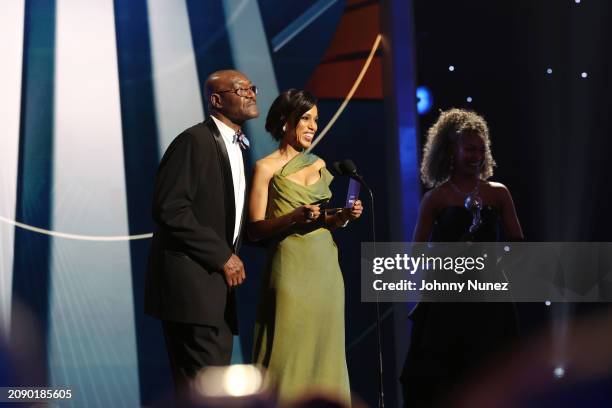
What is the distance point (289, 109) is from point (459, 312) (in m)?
1.39

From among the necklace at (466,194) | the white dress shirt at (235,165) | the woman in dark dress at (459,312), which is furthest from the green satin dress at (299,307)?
the necklace at (466,194)

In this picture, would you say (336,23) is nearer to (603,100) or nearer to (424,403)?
(603,100)

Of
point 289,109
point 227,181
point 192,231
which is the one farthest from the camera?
point 289,109

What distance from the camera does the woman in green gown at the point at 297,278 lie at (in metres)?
3.99

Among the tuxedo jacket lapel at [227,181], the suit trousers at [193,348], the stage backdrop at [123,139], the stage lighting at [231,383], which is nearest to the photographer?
the stage lighting at [231,383]

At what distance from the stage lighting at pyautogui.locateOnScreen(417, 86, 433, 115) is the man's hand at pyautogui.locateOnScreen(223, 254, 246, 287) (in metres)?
1.62

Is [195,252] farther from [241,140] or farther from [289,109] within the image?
[289,109]

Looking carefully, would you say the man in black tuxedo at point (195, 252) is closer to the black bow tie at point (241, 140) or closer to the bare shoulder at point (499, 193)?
the black bow tie at point (241, 140)

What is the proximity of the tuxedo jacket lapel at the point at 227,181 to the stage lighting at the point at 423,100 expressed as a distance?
1449mm

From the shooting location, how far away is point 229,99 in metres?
3.97

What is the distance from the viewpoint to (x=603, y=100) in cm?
508

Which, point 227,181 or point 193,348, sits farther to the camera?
point 227,181

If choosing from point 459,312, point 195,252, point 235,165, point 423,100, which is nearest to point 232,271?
point 195,252

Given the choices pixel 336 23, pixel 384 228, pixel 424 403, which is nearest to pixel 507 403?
pixel 424 403
